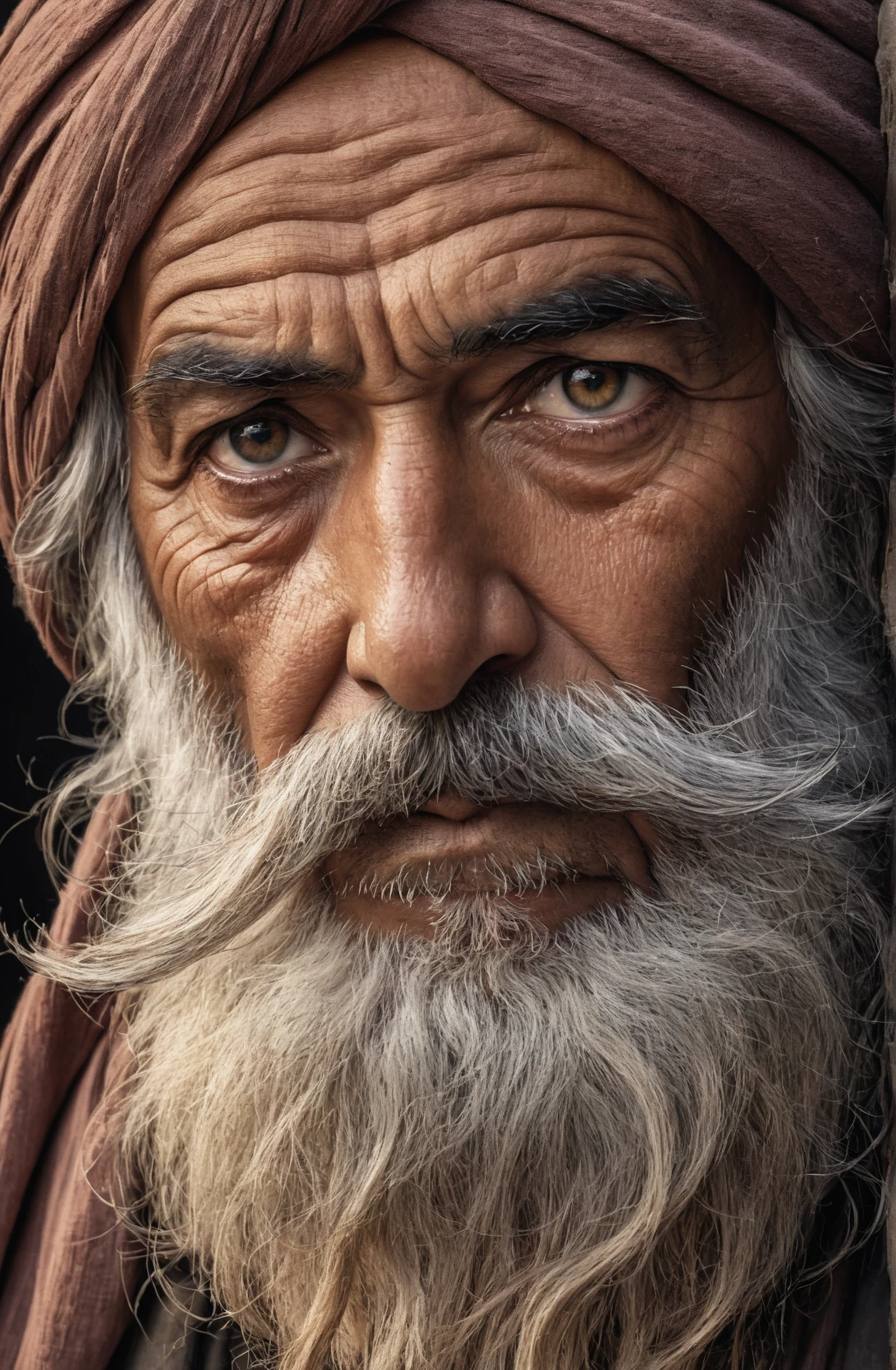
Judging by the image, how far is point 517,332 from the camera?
154 cm

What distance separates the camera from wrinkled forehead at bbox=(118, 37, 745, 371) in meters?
1.53

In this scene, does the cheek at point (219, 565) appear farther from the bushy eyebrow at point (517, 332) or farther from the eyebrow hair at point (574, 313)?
the eyebrow hair at point (574, 313)

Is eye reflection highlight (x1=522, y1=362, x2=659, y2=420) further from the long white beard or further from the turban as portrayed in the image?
the long white beard

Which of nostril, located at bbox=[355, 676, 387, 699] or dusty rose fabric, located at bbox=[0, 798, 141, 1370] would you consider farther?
dusty rose fabric, located at bbox=[0, 798, 141, 1370]

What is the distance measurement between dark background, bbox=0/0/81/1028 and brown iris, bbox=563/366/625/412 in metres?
1.64

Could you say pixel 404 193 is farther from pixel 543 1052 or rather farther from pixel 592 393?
pixel 543 1052

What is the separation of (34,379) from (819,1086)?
4.32 feet

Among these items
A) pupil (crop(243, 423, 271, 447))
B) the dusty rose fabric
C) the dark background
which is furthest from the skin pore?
the dark background

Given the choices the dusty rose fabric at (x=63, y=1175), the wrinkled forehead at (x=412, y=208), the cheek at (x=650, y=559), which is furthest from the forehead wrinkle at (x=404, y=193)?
the dusty rose fabric at (x=63, y=1175)

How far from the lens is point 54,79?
1686mm

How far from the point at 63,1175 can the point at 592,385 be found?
1304 millimetres

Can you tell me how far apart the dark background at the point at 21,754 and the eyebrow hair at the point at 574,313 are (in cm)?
166

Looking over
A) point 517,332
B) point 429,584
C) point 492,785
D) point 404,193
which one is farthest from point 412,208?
point 492,785

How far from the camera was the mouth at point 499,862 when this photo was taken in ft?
5.24
